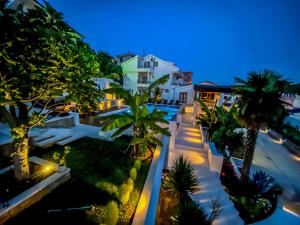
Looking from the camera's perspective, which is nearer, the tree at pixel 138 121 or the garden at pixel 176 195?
the garden at pixel 176 195

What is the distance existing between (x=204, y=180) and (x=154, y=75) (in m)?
27.3

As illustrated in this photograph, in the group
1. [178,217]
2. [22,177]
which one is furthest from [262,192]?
[22,177]

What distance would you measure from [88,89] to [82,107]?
2.78 ft

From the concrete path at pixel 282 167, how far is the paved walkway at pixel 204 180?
3679mm

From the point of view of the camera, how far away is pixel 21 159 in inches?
158

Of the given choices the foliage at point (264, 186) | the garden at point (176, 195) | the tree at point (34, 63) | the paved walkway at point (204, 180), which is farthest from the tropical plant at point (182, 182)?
the tree at point (34, 63)

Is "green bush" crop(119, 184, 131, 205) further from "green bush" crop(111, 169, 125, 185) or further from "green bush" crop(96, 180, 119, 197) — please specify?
"green bush" crop(111, 169, 125, 185)

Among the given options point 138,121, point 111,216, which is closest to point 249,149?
point 138,121

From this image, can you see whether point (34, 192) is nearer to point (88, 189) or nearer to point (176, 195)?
point (88, 189)

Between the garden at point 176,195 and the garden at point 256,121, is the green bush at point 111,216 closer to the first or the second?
the garden at point 176,195

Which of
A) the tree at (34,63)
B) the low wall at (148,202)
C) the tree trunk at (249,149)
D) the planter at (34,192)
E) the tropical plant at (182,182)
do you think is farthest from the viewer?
the tree trunk at (249,149)

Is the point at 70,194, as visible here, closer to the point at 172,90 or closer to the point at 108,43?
the point at 172,90

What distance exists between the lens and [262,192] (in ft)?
25.1

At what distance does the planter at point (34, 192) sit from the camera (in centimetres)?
327
